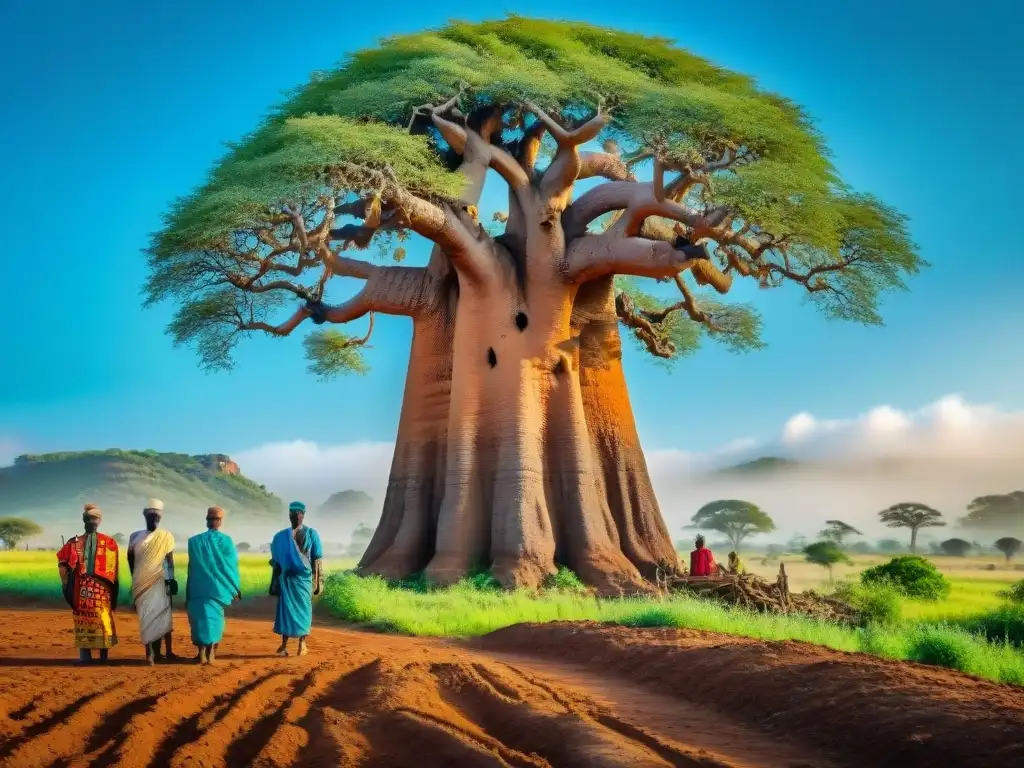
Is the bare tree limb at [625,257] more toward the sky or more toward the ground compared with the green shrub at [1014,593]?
more toward the sky

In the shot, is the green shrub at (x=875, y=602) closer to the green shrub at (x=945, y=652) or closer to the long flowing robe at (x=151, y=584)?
the green shrub at (x=945, y=652)

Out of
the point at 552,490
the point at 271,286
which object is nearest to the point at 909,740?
the point at 552,490

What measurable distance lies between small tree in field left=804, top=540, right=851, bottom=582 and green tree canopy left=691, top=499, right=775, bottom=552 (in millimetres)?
8940

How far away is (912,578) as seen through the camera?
1822 centimetres

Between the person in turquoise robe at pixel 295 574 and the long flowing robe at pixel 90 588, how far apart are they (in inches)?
56.6

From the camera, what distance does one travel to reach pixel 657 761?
554 centimetres

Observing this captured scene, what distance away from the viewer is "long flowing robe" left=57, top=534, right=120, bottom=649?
9.41 meters

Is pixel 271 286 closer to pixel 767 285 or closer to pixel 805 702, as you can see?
pixel 767 285

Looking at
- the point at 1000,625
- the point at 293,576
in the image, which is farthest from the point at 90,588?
the point at 1000,625

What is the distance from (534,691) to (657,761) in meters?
2.20

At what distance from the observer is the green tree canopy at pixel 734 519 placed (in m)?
41.9

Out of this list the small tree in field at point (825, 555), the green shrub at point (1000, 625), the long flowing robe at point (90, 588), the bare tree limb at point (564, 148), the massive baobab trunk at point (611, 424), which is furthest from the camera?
the small tree in field at point (825, 555)

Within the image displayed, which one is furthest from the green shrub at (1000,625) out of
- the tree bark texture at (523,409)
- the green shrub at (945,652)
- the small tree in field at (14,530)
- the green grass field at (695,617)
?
the small tree in field at (14,530)

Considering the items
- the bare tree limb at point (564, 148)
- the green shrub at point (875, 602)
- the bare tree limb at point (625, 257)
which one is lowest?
the green shrub at point (875, 602)
